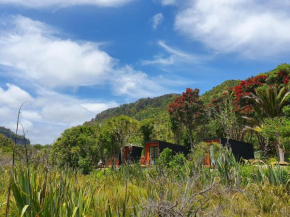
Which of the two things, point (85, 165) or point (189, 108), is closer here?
point (85, 165)

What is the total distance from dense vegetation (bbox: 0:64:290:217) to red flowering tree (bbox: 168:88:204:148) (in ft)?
0.39

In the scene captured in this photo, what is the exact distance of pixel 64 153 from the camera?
21.5 metres

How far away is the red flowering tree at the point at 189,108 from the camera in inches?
1164

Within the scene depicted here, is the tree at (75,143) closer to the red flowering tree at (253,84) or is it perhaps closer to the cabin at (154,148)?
the cabin at (154,148)

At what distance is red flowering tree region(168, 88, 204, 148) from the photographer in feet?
97.0

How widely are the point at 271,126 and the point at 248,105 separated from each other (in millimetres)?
12438

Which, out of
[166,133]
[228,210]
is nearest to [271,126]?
[228,210]

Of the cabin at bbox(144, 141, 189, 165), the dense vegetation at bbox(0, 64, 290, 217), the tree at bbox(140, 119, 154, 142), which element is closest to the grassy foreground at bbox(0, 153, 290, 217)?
the dense vegetation at bbox(0, 64, 290, 217)

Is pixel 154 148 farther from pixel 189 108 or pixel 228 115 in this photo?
pixel 228 115

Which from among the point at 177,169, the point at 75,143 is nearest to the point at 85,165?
the point at 177,169

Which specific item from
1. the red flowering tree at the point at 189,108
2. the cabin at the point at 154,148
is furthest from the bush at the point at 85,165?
the red flowering tree at the point at 189,108

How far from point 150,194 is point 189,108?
26.0m

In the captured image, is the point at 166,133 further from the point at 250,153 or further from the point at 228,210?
the point at 228,210

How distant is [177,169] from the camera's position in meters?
9.87
